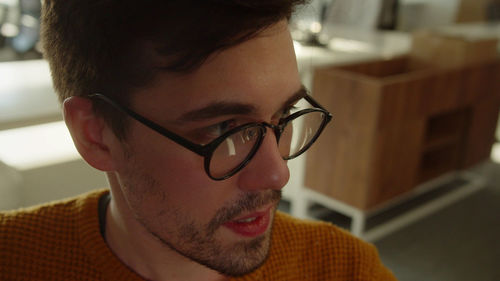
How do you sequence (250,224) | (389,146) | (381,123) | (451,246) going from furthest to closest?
1. (451,246)
2. (389,146)
3. (381,123)
4. (250,224)

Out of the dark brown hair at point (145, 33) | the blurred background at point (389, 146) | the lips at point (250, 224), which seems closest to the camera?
the dark brown hair at point (145, 33)

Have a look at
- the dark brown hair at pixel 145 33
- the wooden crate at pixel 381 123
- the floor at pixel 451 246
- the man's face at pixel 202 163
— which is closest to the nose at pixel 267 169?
the man's face at pixel 202 163

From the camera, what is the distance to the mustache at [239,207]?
71cm

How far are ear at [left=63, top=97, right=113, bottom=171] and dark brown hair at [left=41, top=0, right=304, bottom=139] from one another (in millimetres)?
32

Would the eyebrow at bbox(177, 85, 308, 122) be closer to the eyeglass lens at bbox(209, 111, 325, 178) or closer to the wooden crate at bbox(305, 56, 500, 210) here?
the eyeglass lens at bbox(209, 111, 325, 178)

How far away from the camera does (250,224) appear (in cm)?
73

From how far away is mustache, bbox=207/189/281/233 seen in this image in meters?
0.71

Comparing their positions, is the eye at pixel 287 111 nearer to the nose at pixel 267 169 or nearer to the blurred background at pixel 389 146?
the nose at pixel 267 169

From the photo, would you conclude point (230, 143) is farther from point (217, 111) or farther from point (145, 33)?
point (145, 33)

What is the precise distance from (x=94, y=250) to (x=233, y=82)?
0.41 m

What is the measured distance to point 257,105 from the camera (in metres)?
0.66

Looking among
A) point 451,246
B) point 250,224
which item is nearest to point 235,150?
point 250,224

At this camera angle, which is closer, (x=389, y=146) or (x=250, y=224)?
(x=250, y=224)

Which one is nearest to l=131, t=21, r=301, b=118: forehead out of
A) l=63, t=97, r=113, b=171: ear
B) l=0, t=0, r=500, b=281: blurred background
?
l=63, t=97, r=113, b=171: ear
